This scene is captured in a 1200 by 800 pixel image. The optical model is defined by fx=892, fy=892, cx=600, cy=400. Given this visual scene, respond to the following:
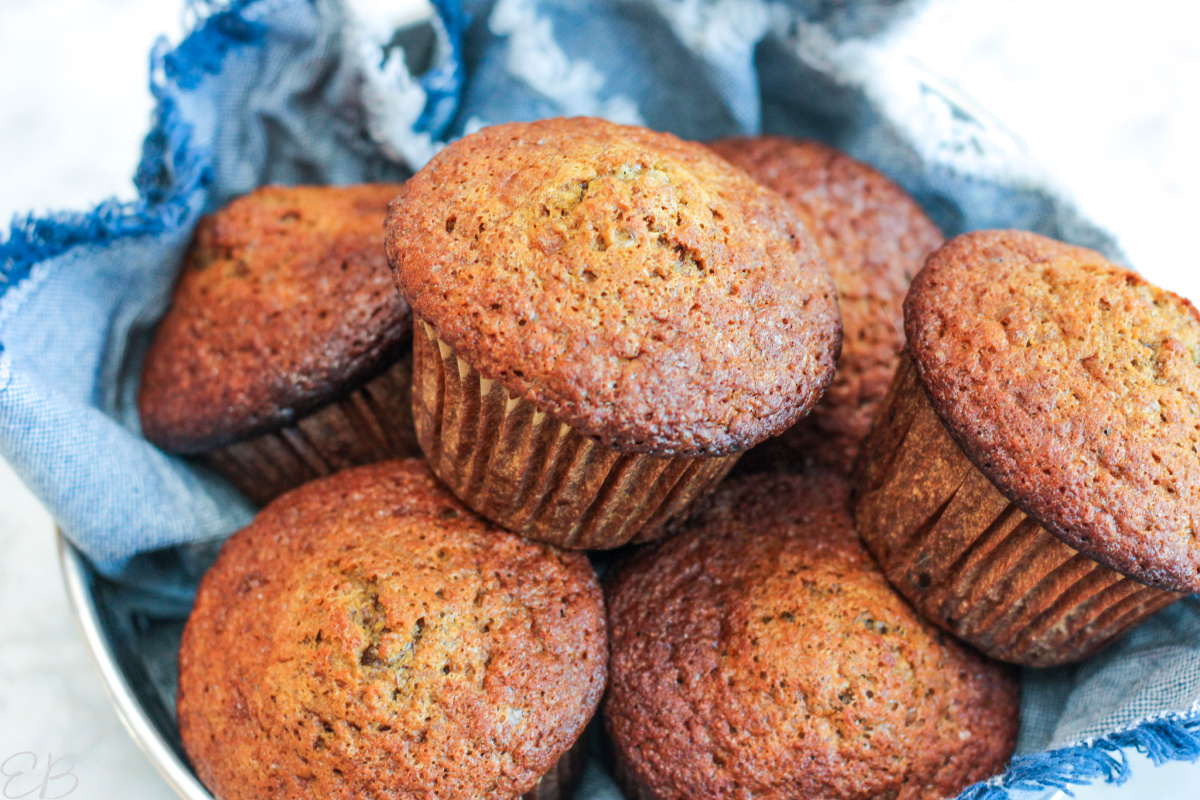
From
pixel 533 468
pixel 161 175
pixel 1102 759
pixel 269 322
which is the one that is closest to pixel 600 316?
pixel 533 468

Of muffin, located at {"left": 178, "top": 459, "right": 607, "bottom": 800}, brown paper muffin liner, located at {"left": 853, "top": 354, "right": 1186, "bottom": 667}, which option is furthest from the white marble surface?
brown paper muffin liner, located at {"left": 853, "top": 354, "right": 1186, "bottom": 667}

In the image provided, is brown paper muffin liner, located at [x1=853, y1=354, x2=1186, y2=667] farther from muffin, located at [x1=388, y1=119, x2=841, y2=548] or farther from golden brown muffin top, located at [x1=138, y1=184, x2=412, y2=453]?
golden brown muffin top, located at [x1=138, y1=184, x2=412, y2=453]

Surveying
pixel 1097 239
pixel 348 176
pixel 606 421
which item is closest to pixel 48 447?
pixel 348 176

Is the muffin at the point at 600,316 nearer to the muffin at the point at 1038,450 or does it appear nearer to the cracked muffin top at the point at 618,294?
the cracked muffin top at the point at 618,294

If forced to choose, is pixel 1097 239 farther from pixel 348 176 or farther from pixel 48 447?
pixel 48 447

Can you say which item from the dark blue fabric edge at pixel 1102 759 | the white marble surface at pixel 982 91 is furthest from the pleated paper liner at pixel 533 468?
the white marble surface at pixel 982 91

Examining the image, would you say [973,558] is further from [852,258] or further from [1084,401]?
[852,258]
